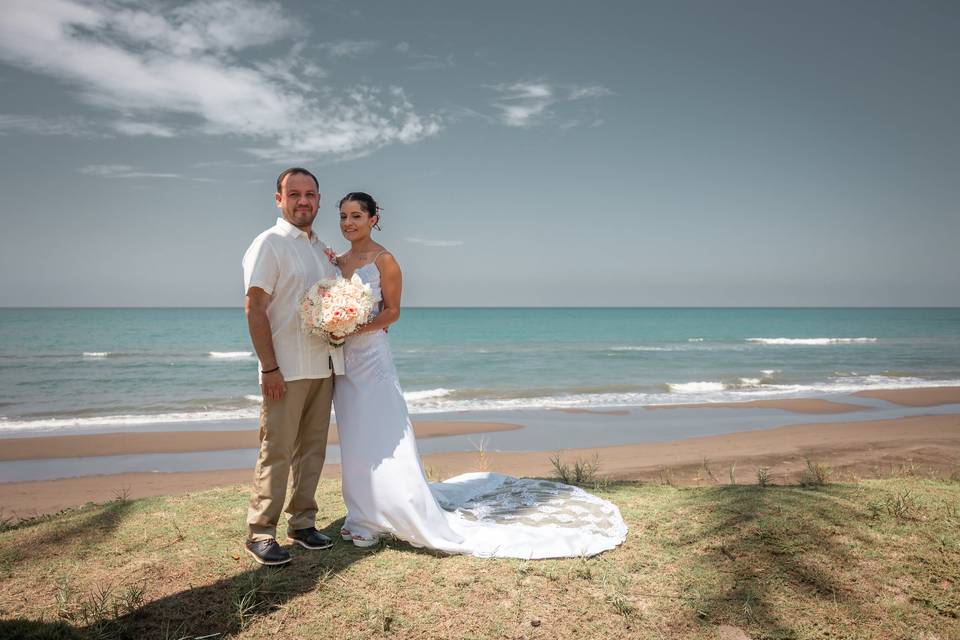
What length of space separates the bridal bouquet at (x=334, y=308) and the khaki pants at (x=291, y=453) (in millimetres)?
503

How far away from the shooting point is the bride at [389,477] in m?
4.27

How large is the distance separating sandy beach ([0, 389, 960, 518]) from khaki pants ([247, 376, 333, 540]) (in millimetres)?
3127

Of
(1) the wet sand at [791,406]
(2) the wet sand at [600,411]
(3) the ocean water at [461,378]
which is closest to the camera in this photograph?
(2) the wet sand at [600,411]

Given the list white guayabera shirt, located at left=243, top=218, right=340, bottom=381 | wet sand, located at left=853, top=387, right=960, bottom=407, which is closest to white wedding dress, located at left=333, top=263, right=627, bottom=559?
white guayabera shirt, located at left=243, top=218, right=340, bottom=381

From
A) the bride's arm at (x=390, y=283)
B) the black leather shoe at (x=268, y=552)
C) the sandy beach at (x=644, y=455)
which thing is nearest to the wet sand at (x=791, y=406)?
the sandy beach at (x=644, y=455)

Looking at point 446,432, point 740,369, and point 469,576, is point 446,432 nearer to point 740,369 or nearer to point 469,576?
point 469,576

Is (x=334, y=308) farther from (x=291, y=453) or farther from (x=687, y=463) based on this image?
(x=687, y=463)

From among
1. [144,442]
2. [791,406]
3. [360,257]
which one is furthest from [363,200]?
[791,406]

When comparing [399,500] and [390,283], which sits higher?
[390,283]

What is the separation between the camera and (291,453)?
4250mm

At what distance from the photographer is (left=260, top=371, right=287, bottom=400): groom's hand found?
4.08m

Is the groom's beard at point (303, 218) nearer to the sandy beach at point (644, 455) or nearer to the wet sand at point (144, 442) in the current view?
the sandy beach at point (644, 455)

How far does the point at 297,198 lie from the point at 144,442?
10.1 m

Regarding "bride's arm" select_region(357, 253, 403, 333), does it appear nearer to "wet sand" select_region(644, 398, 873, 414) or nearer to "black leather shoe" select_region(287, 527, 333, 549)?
"black leather shoe" select_region(287, 527, 333, 549)
